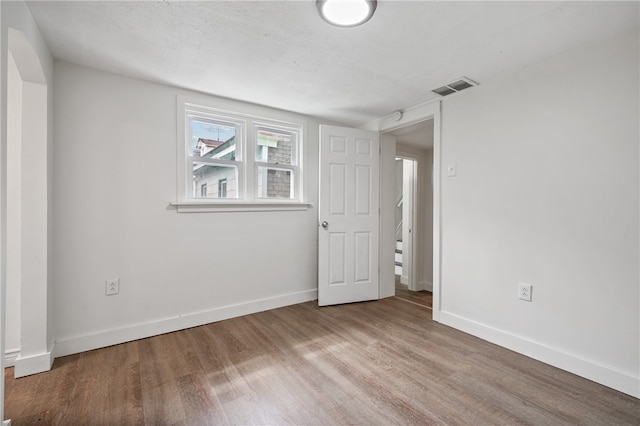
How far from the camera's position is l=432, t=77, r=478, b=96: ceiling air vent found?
248cm

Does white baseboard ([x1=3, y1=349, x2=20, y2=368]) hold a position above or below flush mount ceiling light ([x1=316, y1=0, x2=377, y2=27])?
below

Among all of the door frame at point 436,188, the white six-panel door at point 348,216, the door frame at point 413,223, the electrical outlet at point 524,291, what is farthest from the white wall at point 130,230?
the electrical outlet at point 524,291

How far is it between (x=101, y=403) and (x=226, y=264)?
1426mm

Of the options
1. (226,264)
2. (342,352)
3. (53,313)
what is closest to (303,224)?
(226,264)

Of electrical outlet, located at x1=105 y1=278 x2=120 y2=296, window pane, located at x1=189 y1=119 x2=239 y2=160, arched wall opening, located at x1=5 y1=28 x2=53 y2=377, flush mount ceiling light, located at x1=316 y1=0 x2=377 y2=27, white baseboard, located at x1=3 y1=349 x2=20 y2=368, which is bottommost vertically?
white baseboard, located at x1=3 y1=349 x2=20 y2=368

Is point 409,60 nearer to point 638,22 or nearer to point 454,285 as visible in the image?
point 638,22

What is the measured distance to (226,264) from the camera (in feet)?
9.68

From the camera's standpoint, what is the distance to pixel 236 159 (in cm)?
309

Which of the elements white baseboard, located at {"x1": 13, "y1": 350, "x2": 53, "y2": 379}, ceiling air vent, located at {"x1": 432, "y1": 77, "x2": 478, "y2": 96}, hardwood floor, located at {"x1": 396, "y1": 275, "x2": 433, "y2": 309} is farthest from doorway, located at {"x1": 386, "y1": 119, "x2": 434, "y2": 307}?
white baseboard, located at {"x1": 13, "y1": 350, "x2": 53, "y2": 379}

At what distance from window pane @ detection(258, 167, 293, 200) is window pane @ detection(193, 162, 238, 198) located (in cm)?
30

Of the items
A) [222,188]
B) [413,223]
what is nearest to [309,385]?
[222,188]

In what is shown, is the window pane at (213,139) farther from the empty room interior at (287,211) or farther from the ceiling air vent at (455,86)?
the ceiling air vent at (455,86)

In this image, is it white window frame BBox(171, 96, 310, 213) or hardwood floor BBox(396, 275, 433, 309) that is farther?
hardwood floor BBox(396, 275, 433, 309)

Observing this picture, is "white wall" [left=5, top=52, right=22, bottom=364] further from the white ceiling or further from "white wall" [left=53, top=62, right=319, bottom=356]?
the white ceiling
